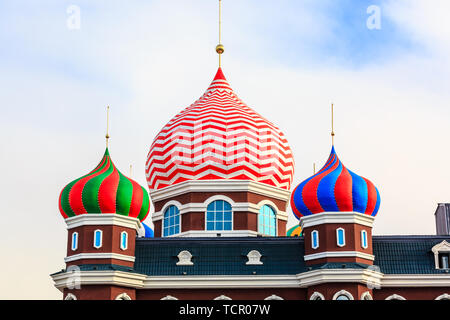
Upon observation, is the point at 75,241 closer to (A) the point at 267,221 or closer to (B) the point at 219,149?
(B) the point at 219,149

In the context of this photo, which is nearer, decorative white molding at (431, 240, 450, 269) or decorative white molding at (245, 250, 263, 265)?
decorative white molding at (431, 240, 450, 269)

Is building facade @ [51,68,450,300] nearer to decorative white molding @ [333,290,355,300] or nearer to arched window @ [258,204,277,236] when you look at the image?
decorative white molding @ [333,290,355,300]

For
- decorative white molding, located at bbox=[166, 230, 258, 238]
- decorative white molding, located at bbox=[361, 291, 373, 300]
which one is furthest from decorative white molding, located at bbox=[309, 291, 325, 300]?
decorative white molding, located at bbox=[166, 230, 258, 238]

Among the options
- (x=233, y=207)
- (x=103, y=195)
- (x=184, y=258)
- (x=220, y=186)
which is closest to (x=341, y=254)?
(x=184, y=258)

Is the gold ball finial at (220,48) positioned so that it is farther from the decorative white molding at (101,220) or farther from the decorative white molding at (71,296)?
the decorative white molding at (71,296)

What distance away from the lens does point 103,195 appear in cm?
3925

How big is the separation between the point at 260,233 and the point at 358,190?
6580 mm

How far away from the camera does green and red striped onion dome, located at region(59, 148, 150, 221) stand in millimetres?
39281

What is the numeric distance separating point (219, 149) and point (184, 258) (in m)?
7.37

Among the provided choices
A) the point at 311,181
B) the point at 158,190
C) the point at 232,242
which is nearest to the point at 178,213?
the point at 158,190

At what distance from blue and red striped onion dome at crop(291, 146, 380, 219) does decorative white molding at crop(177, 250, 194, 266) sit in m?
5.39

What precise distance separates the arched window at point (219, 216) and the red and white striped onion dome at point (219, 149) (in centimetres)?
151

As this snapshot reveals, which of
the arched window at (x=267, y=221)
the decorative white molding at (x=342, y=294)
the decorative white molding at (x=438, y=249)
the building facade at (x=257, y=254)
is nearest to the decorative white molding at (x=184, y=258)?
the building facade at (x=257, y=254)
